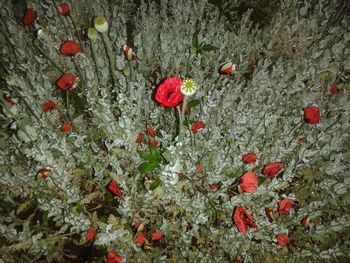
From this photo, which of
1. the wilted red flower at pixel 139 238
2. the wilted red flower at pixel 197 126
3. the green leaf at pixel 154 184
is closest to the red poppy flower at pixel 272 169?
the wilted red flower at pixel 197 126

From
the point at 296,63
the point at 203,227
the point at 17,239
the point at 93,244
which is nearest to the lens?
the point at 17,239

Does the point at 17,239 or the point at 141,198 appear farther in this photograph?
the point at 141,198

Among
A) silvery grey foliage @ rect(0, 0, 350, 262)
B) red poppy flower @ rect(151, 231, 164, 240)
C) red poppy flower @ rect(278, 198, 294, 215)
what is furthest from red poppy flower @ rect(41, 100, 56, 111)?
red poppy flower @ rect(278, 198, 294, 215)

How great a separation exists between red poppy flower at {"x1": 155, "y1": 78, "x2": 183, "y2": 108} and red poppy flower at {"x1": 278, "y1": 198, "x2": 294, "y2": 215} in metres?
0.82

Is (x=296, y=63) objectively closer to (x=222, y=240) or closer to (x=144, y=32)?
(x=144, y=32)

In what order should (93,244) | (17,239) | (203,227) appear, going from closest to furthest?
(17,239), (93,244), (203,227)

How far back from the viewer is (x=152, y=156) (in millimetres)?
1473

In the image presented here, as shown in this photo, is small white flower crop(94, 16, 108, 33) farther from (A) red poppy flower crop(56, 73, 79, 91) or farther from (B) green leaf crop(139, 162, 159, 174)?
(B) green leaf crop(139, 162, 159, 174)

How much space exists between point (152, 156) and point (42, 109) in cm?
81

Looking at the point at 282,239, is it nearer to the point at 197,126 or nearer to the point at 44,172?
the point at 197,126

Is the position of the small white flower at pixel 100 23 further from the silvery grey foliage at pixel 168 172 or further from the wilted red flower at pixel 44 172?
the wilted red flower at pixel 44 172

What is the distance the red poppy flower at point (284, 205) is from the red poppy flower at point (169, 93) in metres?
0.82

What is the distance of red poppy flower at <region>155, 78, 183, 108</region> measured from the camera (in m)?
1.25

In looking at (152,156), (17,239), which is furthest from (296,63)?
(17,239)
